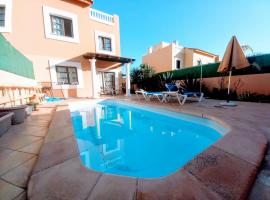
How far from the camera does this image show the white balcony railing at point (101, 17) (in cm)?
1064

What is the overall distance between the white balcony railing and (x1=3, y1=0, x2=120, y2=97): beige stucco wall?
445 millimetres

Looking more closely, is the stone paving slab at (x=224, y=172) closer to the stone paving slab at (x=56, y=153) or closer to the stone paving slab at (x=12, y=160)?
the stone paving slab at (x=56, y=153)

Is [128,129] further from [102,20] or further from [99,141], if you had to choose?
[102,20]

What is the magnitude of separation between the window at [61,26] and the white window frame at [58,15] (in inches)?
9.7

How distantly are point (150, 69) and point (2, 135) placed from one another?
1140cm

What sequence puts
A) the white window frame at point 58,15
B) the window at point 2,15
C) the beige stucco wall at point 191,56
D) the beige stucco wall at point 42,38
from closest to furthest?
the window at point 2,15
the beige stucco wall at point 42,38
the white window frame at point 58,15
the beige stucco wall at point 191,56

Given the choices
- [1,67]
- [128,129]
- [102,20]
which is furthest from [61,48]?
[128,129]

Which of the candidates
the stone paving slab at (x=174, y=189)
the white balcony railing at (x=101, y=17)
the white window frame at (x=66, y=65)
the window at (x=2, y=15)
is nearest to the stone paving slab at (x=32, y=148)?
the stone paving slab at (x=174, y=189)

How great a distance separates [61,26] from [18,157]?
10.2 m

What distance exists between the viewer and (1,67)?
3.90 m

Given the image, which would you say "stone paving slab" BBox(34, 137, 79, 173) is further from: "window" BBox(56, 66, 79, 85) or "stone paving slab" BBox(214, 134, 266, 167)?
"window" BBox(56, 66, 79, 85)

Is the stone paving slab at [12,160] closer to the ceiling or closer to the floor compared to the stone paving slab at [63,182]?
closer to the floor

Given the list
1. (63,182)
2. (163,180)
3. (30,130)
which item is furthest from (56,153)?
(30,130)

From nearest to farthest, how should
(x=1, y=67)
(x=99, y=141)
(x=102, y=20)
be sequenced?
(x=99, y=141) < (x=1, y=67) < (x=102, y=20)
